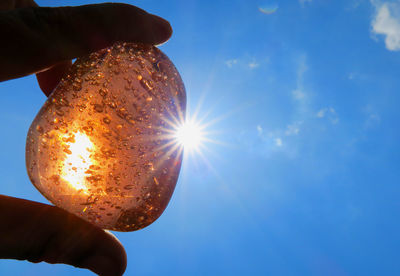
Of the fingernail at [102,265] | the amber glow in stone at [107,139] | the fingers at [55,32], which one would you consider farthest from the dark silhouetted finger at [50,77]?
the fingernail at [102,265]

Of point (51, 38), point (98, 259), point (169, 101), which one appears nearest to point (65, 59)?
point (51, 38)

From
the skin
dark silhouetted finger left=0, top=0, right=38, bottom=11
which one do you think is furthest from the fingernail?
dark silhouetted finger left=0, top=0, right=38, bottom=11

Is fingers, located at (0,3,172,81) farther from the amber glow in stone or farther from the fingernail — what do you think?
the fingernail

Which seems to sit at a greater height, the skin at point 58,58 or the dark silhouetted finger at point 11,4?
the dark silhouetted finger at point 11,4

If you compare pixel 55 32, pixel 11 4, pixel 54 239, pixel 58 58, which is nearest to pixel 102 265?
pixel 54 239

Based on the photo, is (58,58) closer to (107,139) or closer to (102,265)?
(107,139)

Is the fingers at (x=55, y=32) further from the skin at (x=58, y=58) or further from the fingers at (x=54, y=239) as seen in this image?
the fingers at (x=54, y=239)

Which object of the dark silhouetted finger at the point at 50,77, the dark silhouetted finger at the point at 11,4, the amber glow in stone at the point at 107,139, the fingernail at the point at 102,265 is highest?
the dark silhouetted finger at the point at 11,4
